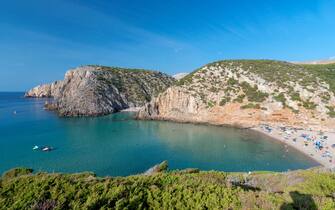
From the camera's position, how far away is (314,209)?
334 inches

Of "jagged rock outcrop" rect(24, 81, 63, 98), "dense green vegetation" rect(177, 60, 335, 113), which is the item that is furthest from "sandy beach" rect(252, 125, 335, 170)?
"jagged rock outcrop" rect(24, 81, 63, 98)

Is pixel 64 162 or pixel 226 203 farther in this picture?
pixel 64 162

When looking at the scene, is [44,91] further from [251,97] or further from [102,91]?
[251,97]

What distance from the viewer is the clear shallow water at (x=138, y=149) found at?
31.3 meters

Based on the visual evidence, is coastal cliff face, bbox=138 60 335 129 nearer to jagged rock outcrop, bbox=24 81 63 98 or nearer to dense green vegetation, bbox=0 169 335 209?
dense green vegetation, bbox=0 169 335 209

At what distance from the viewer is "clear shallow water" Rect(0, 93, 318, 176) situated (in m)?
31.3

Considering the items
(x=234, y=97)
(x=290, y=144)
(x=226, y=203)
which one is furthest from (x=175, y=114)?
(x=226, y=203)

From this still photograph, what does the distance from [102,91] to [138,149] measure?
5157 cm

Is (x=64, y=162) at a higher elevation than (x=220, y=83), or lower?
lower

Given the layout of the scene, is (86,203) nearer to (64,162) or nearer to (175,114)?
(64,162)

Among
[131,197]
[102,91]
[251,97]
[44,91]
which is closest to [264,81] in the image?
[251,97]

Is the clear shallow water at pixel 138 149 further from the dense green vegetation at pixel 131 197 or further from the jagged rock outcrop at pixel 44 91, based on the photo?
the jagged rock outcrop at pixel 44 91

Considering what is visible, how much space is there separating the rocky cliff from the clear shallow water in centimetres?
1916

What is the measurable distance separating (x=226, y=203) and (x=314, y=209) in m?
3.41
